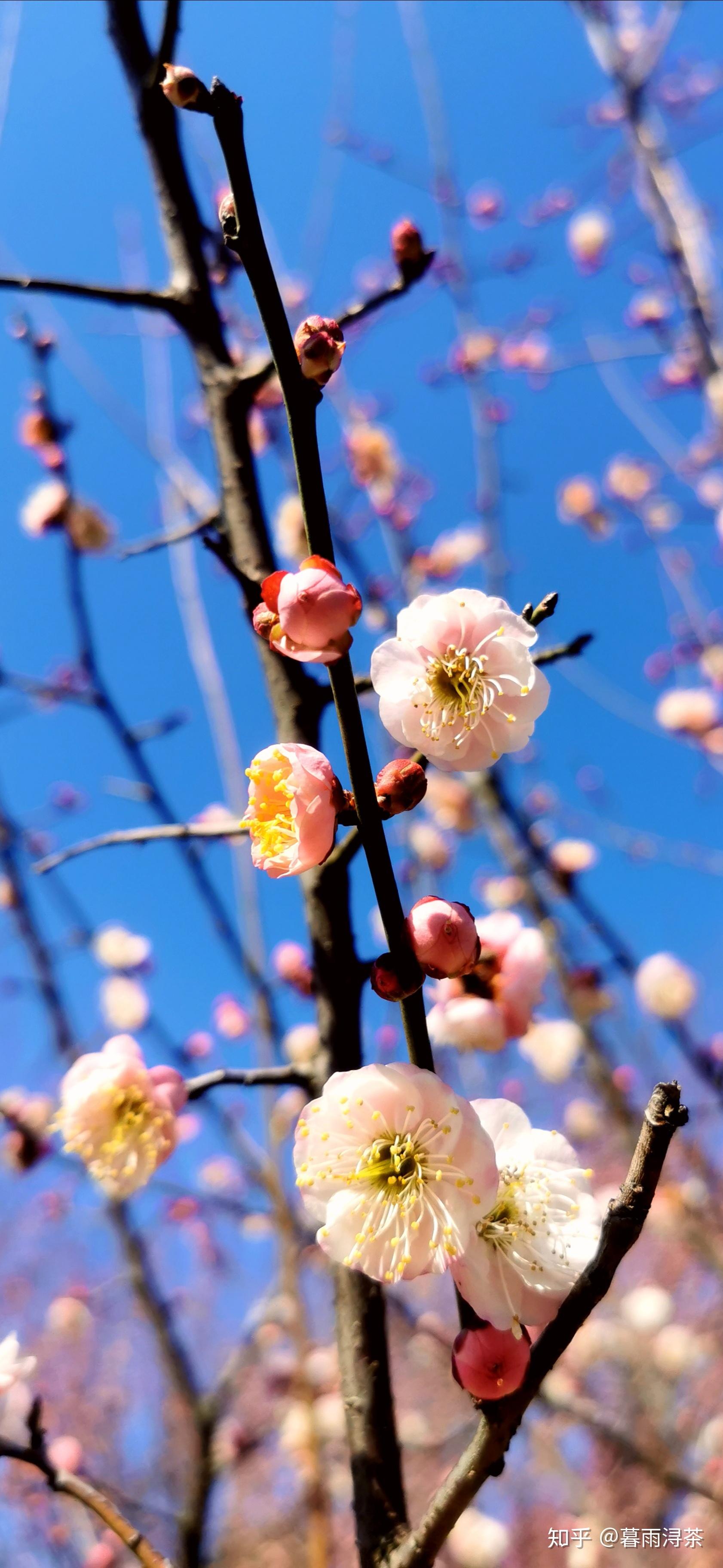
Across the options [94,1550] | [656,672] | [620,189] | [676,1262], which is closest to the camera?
[94,1550]

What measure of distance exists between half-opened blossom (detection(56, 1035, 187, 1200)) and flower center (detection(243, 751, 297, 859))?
18.7 inches

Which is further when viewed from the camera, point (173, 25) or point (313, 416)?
point (173, 25)

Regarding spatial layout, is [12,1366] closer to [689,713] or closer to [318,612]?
[318,612]

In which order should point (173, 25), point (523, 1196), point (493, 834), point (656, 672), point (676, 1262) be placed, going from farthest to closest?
point (676, 1262)
point (656, 672)
point (493, 834)
point (173, 25)
point (523, 1196)

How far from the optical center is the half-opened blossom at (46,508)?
266 centimetres

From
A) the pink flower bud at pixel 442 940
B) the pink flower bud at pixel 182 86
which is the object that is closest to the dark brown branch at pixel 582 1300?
the pink flower bud at pixel 442 940

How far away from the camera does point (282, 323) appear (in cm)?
64

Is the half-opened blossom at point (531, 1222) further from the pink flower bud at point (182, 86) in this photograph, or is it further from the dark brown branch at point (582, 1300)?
the pink flower bud at point (182, 86)

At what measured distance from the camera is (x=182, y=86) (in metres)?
0.69

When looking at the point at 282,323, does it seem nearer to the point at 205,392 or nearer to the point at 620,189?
the point at 205,392

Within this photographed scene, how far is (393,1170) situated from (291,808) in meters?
0.34

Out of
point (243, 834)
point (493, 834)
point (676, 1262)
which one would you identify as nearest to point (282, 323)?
point (243, 834)

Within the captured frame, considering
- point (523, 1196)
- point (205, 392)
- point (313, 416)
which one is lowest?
point (523, 1196)

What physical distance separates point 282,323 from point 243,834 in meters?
0.62
